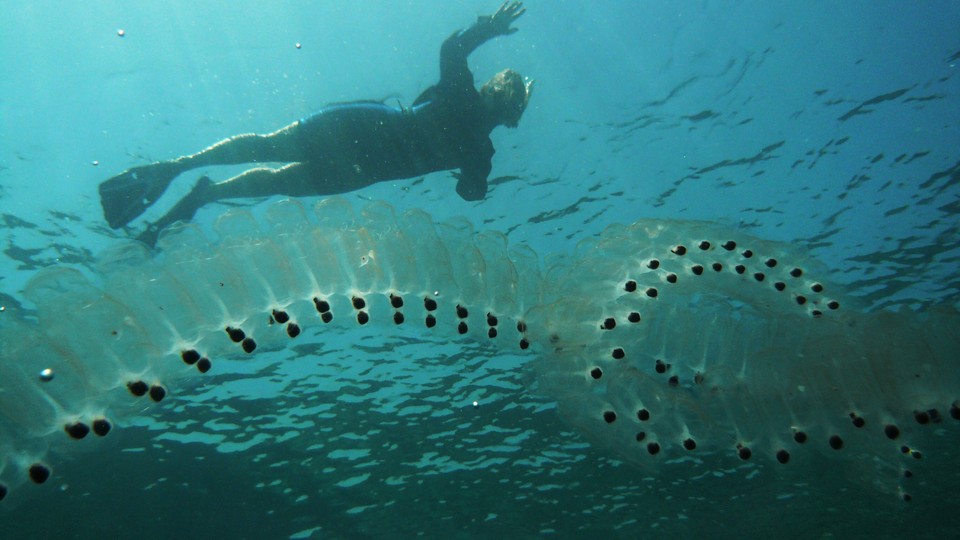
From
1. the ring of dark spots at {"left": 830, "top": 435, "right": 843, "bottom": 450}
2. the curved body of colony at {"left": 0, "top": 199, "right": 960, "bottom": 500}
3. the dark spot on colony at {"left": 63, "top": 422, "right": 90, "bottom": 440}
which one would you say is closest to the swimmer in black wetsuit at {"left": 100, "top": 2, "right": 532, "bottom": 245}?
the curved body of colony at {"left": 0, "top": 199, "right": 960, "bottom": 500}

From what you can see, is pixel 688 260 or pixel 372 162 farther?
pixel 372 162

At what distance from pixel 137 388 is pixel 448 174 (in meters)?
8.36

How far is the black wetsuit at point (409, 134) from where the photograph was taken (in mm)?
7195

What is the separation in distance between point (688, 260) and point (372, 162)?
453 cm

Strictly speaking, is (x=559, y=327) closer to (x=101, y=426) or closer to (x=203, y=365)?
(x=203, y=365)

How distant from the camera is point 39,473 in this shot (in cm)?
355

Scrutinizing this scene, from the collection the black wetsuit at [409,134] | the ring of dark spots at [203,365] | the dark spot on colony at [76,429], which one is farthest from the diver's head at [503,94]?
the dark spot on colony at [76,429]

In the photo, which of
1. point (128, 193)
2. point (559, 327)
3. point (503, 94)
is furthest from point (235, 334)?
point (503, 94)

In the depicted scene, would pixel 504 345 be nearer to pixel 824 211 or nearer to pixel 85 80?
pixel 85 80

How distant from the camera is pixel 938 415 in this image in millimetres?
5188

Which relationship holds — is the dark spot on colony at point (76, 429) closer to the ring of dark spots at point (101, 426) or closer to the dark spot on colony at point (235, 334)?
the ring of dark spots at point (101, 426)

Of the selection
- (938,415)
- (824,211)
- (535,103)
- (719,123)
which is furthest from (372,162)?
(824,211)

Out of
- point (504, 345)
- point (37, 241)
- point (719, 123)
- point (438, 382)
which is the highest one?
point (719, 123)

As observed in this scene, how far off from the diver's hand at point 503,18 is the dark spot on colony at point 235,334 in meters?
4.93
